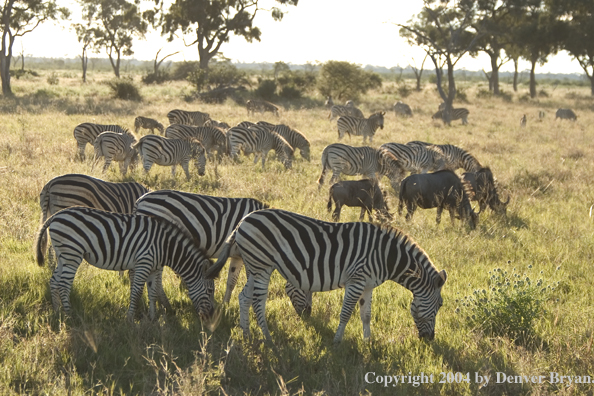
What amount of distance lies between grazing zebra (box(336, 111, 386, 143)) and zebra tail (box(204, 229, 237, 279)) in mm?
15963

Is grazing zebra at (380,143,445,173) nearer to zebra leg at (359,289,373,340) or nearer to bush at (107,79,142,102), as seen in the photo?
zebra leg at (359,289,373,340)

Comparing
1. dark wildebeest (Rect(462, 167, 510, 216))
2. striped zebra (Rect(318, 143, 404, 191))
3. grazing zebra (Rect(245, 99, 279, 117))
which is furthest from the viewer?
grazing zebra (Rect(245, 99, 279, 117))

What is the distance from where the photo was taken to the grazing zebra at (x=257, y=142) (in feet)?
50.0

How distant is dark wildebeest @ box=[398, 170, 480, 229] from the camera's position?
30.9 feet

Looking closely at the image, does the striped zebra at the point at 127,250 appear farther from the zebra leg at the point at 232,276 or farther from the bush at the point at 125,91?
the bush at the point at 125,91

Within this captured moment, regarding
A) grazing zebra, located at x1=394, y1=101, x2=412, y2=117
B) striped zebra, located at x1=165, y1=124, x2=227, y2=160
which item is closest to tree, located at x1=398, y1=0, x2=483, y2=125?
grazing zebra, located at x1=394, y1=101, x2=412, y2=117

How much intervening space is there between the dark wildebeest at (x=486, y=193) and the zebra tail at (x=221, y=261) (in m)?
6.38

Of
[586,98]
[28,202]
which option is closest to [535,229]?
[28,202]

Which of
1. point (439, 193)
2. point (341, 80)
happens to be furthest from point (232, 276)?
point (341, 80)

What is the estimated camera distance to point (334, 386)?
4.22 metres

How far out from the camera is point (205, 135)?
1596cm

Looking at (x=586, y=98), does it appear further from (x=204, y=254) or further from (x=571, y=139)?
(x=204, y=254)

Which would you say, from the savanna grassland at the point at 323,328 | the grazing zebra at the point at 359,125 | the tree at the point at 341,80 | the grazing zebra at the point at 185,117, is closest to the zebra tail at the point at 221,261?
the savanna grassland at the point at 323,328

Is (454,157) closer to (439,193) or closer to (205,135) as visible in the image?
(439,193)
